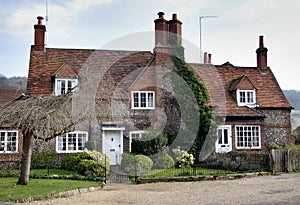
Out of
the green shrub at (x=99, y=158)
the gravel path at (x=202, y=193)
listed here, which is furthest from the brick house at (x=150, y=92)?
the gravel path at (x=202, y=193)

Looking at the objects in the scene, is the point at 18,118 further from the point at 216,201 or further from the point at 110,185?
the point at 216,201

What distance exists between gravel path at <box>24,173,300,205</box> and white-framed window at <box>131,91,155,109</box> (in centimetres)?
1047

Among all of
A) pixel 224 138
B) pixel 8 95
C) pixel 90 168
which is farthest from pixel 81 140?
pixel 224 138

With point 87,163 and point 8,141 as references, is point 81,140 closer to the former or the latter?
point 8,141

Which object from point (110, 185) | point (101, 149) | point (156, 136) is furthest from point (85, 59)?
point (110, 185)

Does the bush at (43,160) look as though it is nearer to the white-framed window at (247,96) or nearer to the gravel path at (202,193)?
the gravel path at (202,193)

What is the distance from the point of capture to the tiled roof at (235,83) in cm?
2969

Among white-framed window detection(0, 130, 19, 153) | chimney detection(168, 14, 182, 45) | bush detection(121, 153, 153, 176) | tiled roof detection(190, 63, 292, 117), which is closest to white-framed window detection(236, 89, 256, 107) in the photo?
tiled roof detection(190, 63, 292, 117)

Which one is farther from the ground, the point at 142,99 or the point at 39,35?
the point at 39,35

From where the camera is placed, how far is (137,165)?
20297 millimetres

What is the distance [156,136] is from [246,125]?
9073mm

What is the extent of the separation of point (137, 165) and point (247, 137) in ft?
40.6

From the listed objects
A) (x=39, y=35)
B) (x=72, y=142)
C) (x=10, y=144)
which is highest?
(x=39, y=35)

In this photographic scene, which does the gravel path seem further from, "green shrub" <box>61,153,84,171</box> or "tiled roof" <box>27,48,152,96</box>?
"tiled roof" <box>27,48,152,96</box>
